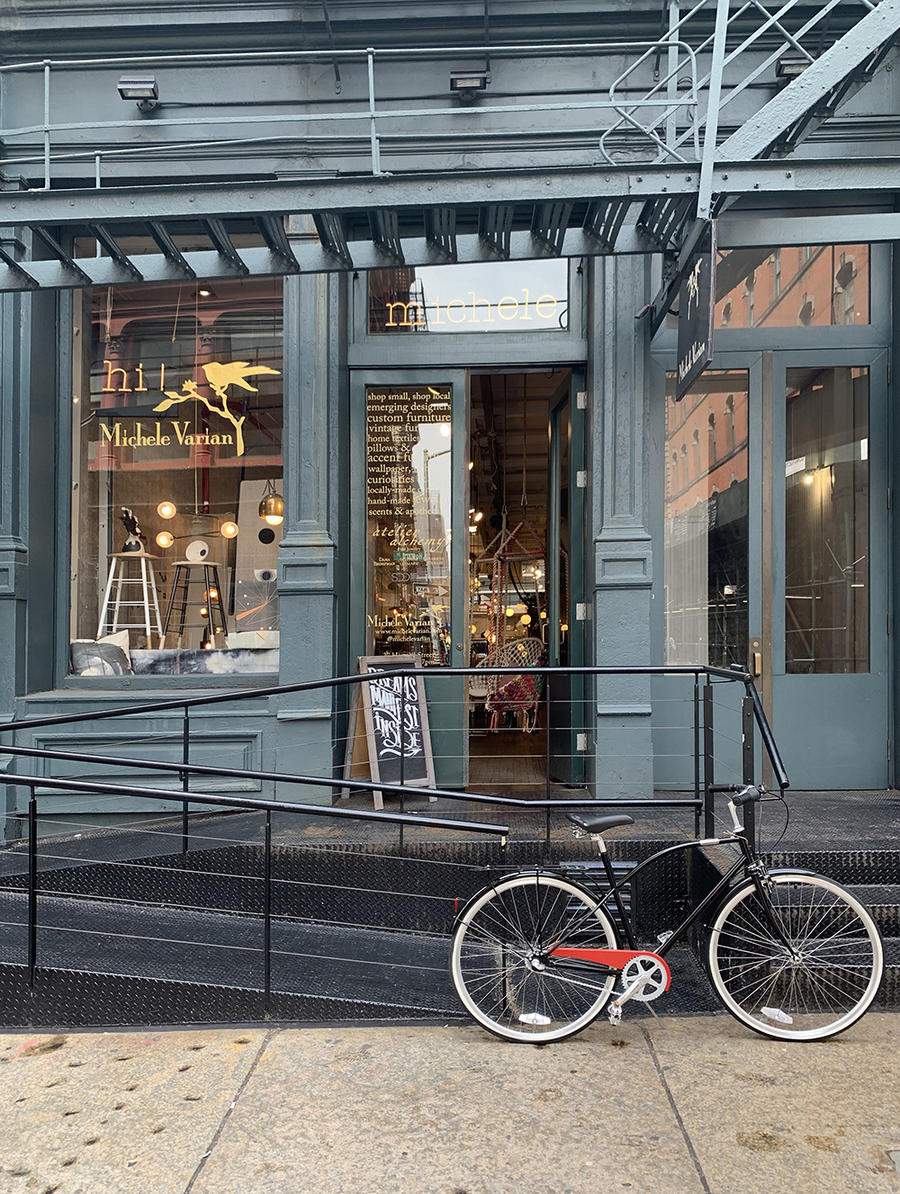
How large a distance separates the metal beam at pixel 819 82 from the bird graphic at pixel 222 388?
4.13m

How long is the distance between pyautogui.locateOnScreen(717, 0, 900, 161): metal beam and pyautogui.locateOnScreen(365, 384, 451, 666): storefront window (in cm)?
311

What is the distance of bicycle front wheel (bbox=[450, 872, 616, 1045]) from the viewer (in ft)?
13.6

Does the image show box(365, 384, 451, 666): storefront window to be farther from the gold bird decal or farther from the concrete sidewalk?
the concrete sidewalk

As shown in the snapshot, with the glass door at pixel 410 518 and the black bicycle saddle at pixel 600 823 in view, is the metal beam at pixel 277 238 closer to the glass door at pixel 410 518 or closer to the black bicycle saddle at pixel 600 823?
the glass door at pixel 410 518

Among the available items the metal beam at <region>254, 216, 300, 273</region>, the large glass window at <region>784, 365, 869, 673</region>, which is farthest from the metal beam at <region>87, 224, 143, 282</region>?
the large glass window at <region>784, 365, 869, 673</region>

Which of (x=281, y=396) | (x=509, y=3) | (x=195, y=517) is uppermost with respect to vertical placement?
(x=509, y=3)

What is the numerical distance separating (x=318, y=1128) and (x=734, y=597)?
5.17 meters

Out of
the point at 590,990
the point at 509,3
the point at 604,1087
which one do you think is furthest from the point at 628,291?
the point at 604,1087

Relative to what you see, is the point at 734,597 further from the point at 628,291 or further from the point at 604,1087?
the point at 604,1087

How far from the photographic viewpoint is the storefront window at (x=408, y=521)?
7.51 metres

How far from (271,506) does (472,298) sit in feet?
8.01

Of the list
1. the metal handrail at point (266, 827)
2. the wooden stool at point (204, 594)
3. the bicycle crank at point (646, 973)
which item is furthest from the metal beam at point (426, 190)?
the bicycle crank at point (646, 973)

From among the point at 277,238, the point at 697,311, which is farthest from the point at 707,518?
the point at 277,238

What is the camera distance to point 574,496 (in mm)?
7516
